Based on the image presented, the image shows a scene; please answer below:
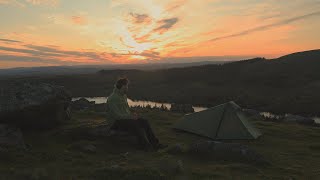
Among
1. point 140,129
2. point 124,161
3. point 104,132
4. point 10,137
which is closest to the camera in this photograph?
point 124,161

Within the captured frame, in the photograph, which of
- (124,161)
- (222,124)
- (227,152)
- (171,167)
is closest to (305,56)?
(222,124)

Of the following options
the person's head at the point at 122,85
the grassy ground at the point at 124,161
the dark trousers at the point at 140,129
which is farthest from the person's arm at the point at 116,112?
the grassy ground at the point at 124,161

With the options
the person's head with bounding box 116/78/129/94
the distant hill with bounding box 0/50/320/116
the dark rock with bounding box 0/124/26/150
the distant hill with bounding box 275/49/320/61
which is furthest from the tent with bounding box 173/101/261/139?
the distant hill with bounding box 275/49/320/61

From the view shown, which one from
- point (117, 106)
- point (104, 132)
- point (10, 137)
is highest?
point (117, 106)

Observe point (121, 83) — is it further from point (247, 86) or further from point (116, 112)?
point (247, 86)

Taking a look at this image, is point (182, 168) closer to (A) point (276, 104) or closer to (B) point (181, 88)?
(A) point (276, 104)

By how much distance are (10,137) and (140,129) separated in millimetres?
4768

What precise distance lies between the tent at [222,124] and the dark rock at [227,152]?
379 centimetres

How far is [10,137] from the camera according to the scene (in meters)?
13.5

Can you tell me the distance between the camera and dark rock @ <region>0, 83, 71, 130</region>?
14289mm

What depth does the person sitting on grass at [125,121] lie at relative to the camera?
46.9 feet

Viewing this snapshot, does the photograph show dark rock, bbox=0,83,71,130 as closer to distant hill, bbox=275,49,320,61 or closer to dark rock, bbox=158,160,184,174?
dark rock, bbox=158,160,184,174

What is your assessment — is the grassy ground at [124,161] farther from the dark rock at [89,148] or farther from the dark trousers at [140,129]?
the dark trousers at [140,129]

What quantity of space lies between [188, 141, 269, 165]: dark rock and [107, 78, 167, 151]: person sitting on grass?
169 cm
